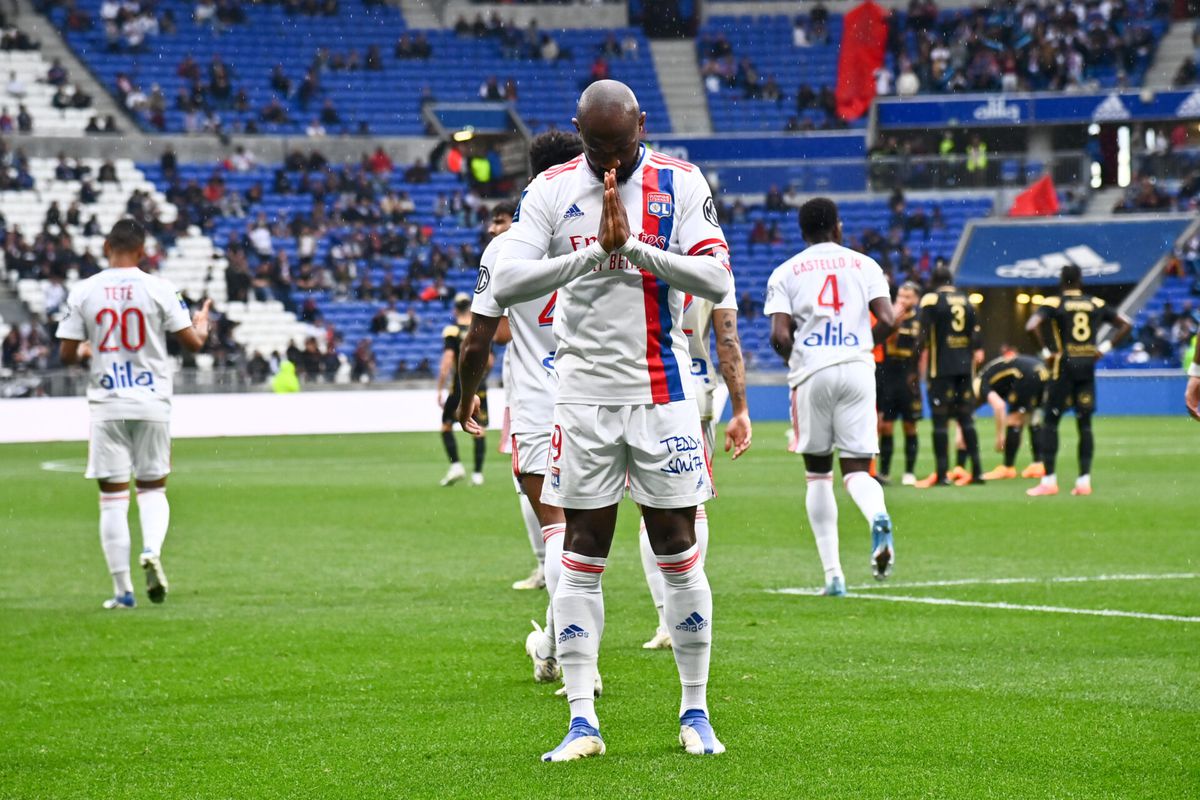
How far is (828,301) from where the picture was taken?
9.51 metres

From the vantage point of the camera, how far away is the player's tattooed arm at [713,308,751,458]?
5.59 meters

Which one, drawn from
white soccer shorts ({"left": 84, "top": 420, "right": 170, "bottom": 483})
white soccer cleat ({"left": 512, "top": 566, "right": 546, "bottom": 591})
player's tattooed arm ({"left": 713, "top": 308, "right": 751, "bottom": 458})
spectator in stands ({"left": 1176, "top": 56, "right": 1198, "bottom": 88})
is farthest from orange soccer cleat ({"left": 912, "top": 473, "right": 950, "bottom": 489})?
spectator in stands ({"left": 1176, "top": 56, "right": 1198, "bottom": 88})

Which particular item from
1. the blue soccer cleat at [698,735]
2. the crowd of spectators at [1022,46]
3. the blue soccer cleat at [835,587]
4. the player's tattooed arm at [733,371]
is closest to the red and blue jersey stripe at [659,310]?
the player's tattooed arm at [733,371]

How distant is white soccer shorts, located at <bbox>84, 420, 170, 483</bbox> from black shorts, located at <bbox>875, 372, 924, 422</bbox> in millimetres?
10119

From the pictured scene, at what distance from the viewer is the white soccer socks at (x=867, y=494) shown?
916 cm

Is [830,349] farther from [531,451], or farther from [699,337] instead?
[531,451]

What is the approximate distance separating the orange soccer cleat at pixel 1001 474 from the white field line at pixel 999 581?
30.6 ft

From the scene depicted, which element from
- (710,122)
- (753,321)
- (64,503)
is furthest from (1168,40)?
(64,503)

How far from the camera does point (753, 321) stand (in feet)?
132

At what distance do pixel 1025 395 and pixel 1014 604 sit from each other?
10.9m

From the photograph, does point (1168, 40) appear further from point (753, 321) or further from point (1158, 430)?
point (1158, 430)

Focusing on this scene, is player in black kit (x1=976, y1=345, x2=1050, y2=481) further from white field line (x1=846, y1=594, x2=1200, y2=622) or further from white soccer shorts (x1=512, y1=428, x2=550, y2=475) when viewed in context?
white soccer shorts (x1=512, y1=428, x2=550, y2=475)

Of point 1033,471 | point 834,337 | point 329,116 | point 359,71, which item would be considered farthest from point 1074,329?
point 359,71

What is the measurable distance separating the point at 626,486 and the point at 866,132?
138 feet
